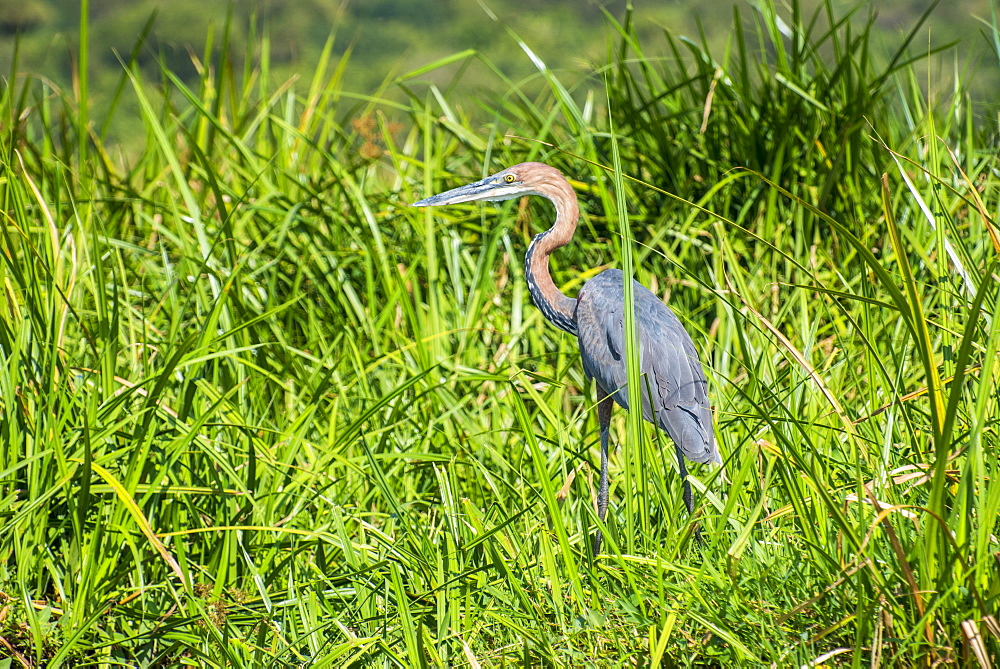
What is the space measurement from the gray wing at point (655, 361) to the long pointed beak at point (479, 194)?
39cm

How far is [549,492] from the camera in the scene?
62.9 inches

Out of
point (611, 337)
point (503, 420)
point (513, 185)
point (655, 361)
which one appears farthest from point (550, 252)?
point (503, 420)

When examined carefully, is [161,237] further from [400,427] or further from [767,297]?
[767,297]

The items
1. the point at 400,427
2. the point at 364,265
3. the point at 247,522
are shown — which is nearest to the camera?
the point at 247,522

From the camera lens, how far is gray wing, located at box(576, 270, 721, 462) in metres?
1.98

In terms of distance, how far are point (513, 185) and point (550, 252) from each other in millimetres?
230

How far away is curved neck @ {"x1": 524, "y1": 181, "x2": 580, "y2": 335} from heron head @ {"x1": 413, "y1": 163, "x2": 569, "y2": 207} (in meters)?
0.03

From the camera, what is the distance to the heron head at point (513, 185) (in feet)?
7.66

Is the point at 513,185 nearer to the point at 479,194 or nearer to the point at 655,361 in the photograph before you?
the point at 479,194

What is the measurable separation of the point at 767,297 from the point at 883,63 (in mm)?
2582

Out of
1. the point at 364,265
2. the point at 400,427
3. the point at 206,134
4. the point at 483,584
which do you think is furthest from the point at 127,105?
the point at 483,584

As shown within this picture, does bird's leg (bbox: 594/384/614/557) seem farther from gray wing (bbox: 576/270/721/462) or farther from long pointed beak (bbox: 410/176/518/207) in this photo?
long pointed beak (bbox: 410/176/518/207)

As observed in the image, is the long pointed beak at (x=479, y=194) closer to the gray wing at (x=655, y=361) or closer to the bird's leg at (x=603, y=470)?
the gray wing at (x=655, y=361)

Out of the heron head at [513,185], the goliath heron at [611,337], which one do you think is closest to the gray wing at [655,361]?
the goliath heron at [611,337]
